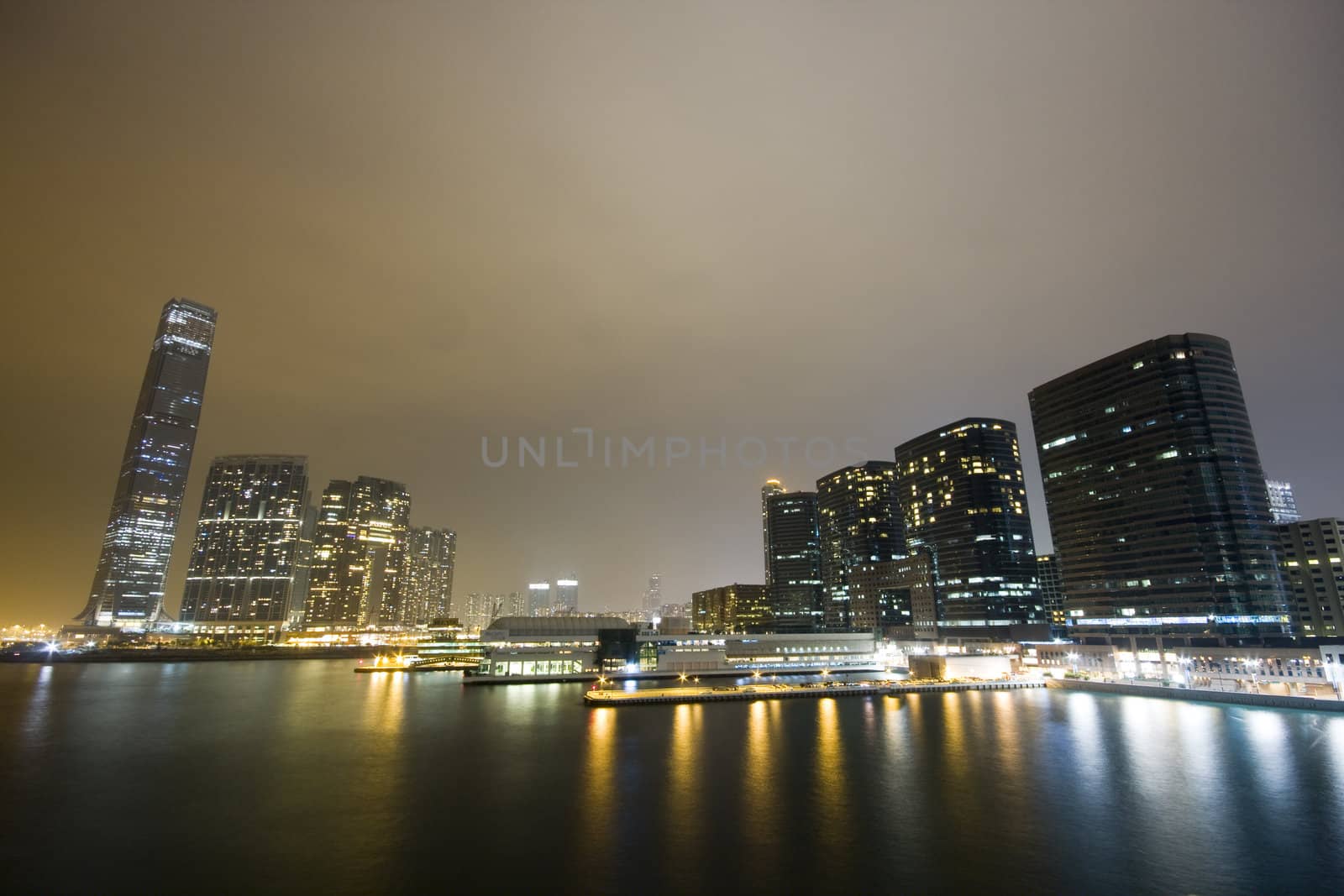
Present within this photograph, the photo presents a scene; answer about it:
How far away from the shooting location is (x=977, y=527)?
159 metres

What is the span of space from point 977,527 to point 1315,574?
200 feet

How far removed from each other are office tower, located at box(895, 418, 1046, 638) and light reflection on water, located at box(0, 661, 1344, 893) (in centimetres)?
8834

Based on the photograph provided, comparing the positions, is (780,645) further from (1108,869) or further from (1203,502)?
(1108,869)

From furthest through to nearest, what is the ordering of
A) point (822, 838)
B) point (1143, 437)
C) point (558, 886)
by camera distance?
point (1143, 437) < point (822, 838) < point (558, 886)

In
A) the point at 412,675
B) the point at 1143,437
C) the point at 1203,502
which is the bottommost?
the point at 412,675

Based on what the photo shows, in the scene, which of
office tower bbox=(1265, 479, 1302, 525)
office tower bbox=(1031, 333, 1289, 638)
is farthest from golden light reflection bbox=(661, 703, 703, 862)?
office tower bbox=(1265, 479, 1302, 525)

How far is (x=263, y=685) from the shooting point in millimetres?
102000

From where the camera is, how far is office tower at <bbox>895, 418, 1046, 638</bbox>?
15312 cm

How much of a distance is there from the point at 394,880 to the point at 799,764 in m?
29.1

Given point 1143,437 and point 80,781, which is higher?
point 1143,437

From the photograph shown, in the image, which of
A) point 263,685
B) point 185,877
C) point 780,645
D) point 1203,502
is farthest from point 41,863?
point 1203,502

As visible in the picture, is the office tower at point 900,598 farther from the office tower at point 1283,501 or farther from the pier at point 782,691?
the office tower at point 1283,501

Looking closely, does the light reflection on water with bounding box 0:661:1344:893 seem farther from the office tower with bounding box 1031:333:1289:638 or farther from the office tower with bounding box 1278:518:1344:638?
the office tower with bounding box 1278:518:1344:638

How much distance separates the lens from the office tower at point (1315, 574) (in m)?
122
